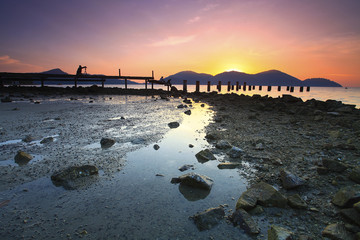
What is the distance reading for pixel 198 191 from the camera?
3.20 m

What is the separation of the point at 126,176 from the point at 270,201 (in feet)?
8.84

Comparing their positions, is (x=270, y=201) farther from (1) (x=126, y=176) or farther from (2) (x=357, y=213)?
(1) (x=126, y=176)

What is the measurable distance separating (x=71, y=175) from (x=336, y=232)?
4.23 metres

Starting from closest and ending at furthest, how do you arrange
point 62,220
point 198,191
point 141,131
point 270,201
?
point 62,220 < point 270,201 < point 198,191 < point 141,131

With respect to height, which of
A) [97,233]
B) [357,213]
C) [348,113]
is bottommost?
[97,233]

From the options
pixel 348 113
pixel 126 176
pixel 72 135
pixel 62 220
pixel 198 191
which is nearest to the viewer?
pixel 62 220

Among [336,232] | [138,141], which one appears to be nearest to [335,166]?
[336,232]

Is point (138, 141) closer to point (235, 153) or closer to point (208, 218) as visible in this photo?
point (235, 153)

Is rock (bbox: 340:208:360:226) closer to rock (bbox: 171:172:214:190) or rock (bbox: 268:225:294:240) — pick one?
rock (bbox: 268:225:294:240)

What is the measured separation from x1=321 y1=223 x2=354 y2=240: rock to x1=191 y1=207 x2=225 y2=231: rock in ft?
4.10

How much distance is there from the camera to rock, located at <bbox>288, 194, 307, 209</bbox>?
2.69 m

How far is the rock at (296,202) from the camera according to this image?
2.69 m

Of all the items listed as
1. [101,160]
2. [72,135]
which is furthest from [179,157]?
[72,135]

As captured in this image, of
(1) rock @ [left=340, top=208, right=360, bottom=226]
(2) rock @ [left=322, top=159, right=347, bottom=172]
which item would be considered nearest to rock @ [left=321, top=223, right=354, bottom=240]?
(1) rock @ [left=340, top=208, right=360, bottom=226]
